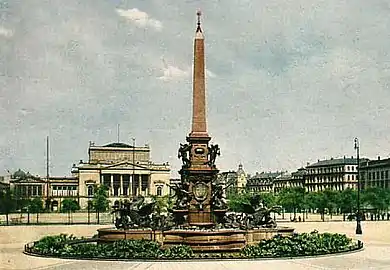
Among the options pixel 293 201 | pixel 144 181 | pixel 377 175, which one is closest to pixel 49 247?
pixel 293 201

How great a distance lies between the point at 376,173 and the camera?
388ft

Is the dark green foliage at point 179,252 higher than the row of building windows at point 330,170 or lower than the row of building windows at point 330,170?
lower

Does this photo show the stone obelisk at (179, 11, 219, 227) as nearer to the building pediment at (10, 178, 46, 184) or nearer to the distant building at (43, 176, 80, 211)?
the building pediment at (10, 178, 46, 184)

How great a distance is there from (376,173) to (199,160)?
303 feet

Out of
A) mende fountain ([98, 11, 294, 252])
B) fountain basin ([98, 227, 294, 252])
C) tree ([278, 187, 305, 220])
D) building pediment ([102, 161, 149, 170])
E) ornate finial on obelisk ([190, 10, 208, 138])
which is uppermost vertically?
ornate finial on obelisk ([190, 10, 208, 138])

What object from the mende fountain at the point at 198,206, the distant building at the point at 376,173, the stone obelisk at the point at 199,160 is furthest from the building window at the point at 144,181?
the stone obelisk at the point at 199,160

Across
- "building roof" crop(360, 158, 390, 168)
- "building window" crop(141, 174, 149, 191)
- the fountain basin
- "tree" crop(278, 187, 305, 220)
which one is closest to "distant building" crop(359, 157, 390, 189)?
"building roof" crop(360, 158, 390, 168)

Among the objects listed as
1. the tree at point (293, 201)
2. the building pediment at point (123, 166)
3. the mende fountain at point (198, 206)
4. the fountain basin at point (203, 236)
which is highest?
the building pediment at point (123, 166)

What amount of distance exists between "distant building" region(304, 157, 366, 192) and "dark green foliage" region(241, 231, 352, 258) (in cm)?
9959

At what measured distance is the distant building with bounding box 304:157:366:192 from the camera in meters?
127

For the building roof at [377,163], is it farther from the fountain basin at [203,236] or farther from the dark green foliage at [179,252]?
the dark green foliage at [179,252]

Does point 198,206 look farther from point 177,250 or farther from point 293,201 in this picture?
point 293,201

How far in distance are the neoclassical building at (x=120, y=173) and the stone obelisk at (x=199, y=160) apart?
82.4 metres

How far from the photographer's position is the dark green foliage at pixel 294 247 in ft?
82.0
